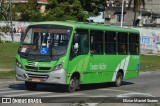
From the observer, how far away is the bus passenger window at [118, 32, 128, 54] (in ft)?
77.9

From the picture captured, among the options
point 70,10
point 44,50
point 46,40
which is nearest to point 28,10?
point 70,10

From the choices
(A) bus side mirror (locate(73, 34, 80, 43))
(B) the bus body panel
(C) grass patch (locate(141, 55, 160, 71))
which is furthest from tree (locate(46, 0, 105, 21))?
(A) bus side mirror (locate(73, 34, 80, 43))

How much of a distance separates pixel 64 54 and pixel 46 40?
38.5 inches

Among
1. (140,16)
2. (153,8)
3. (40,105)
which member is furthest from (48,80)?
(153,8)

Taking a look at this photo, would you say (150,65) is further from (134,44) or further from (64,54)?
(64,54)

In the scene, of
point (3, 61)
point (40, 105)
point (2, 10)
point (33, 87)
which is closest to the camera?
point (40, 105)

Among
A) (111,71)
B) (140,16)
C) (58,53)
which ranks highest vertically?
(58,53)

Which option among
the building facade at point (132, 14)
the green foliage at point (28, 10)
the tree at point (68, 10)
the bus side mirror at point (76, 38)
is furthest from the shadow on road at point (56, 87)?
the building facade at point (132, 14)

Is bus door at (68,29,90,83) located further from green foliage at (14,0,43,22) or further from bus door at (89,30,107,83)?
green foliage at (14,0,43,22)

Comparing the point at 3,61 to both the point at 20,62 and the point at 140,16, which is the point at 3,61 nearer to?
the point at 20,62

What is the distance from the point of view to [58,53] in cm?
1898

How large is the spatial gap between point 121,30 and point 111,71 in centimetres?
205

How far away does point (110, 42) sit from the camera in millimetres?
22688

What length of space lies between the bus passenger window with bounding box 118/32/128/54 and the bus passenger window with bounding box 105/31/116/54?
61cm
